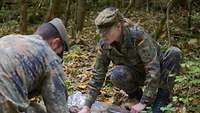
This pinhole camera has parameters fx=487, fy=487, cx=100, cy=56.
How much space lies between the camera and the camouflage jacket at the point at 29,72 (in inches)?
155

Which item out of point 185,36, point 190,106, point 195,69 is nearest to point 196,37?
point 185,36

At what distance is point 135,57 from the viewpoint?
5637 millimetres

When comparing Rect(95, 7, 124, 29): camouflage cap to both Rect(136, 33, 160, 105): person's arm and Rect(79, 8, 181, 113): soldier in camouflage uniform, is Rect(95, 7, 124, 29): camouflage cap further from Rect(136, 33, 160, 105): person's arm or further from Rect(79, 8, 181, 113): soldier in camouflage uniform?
Rect(136, 33, 160, 105): person's arm

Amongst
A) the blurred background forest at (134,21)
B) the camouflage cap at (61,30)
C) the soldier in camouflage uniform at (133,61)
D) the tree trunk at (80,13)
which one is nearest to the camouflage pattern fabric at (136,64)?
the soldier in camouflage uniform at (133,61)

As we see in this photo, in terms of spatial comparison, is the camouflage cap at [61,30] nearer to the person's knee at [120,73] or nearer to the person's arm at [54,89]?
the person's arm at [54,89]

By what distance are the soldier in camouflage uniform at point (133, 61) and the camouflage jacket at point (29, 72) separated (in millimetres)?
1164

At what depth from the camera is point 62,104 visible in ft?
13.9

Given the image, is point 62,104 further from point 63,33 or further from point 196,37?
point 196,37

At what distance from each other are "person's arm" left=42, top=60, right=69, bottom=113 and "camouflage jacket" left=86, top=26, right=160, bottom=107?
1.42m

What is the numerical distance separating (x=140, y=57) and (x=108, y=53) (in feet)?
1.23

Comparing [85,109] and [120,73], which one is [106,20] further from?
[85,109]

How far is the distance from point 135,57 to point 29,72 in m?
1.90

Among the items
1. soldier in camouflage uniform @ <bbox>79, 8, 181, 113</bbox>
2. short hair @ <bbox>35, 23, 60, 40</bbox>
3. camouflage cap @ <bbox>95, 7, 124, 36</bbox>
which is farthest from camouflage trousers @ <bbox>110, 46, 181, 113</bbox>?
short hair @ <bbox>35, 23, 60, 40</bbox>

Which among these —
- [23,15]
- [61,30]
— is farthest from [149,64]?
[23,15]
